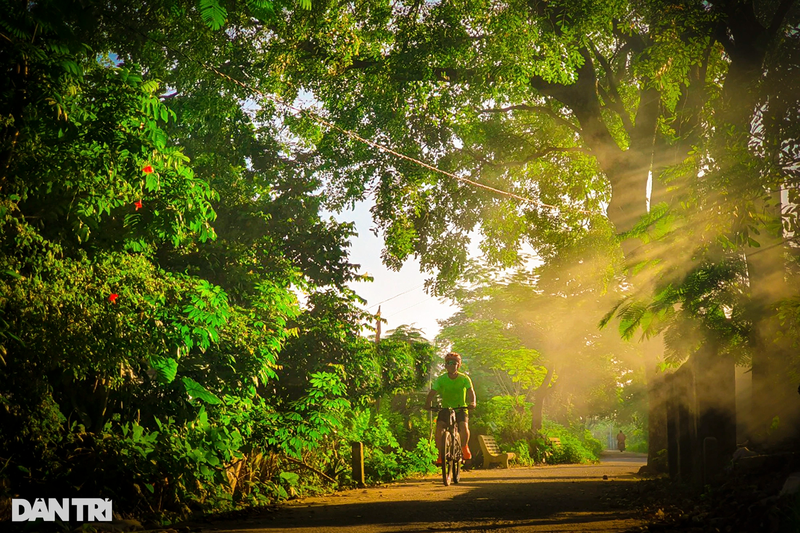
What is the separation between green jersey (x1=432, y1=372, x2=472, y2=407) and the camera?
43.1 ft

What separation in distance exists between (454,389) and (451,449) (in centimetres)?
104

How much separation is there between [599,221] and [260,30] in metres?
9.51

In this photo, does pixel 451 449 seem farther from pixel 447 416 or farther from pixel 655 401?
pixel 655 401

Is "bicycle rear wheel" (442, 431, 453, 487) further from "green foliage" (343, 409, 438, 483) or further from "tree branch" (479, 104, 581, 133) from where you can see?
"tree branch" (479, 104, 581, 133)

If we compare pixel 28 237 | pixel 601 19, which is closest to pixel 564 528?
pixel 28 237

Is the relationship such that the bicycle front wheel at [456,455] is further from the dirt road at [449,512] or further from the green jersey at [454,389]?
the dirt road at [449,512]

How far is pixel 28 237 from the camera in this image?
655 cm

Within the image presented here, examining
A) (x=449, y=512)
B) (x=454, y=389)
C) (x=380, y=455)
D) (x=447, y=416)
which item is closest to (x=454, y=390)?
(x=454, y=389)

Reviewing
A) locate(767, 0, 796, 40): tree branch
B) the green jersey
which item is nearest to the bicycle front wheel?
the green jersey

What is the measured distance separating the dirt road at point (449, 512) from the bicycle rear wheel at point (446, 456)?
407mm

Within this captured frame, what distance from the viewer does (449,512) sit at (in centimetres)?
855

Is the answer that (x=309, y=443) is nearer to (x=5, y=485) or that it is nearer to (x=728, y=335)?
(x=5, y=485)

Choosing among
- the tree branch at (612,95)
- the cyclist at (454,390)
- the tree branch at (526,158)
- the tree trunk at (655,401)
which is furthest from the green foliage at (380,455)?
the tree branch at (612,95)

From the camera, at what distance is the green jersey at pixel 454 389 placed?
1313cm
